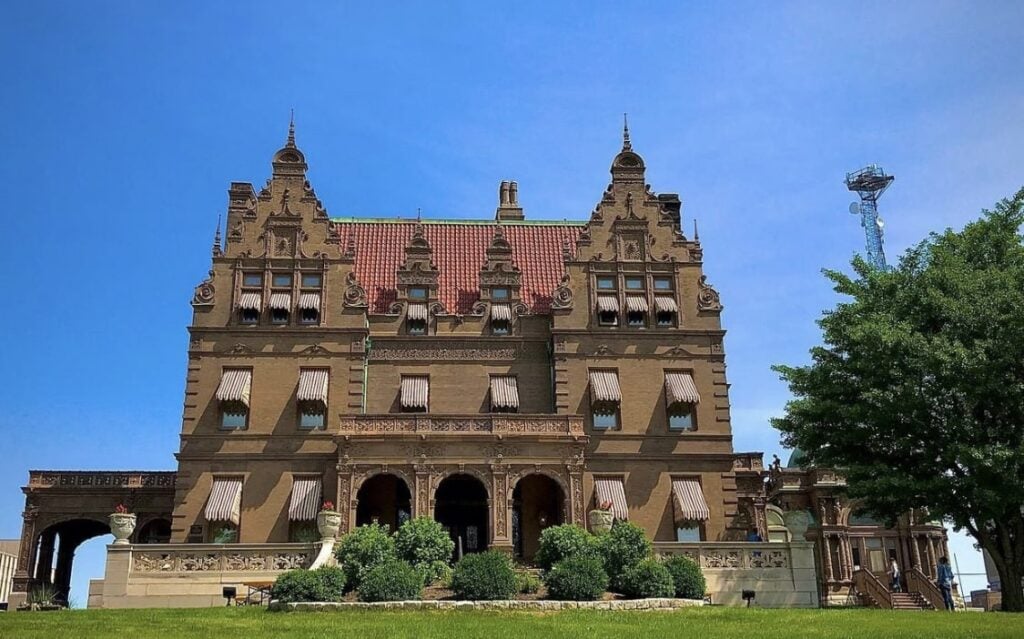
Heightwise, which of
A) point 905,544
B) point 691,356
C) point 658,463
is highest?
point 691,356

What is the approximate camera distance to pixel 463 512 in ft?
130

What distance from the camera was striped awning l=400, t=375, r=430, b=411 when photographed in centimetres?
3997

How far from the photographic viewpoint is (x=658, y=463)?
39844 mm

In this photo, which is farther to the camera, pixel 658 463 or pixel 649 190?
pixel 649 190

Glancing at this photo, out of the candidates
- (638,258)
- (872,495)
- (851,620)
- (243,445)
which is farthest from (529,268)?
(851,620)

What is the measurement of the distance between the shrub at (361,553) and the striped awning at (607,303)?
16897mm

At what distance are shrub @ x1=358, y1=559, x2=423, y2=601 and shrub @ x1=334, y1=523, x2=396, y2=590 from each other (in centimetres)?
115

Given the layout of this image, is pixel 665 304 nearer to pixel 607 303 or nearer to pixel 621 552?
pixel 607 303

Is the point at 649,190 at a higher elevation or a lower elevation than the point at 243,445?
higher

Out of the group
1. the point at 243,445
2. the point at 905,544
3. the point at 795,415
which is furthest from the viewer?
the point at 905,544

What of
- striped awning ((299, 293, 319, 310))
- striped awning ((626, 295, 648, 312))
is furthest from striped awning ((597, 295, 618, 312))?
striped awning ((299, 293, 319, 310))

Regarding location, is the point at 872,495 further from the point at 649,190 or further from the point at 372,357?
the point at 372,357

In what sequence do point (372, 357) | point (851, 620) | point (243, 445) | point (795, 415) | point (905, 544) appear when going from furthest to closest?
point (905, 544) → point (372, 357) → point (243, 445) → point (795, 415) → point (851, 620)

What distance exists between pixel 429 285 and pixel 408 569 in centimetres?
1833
